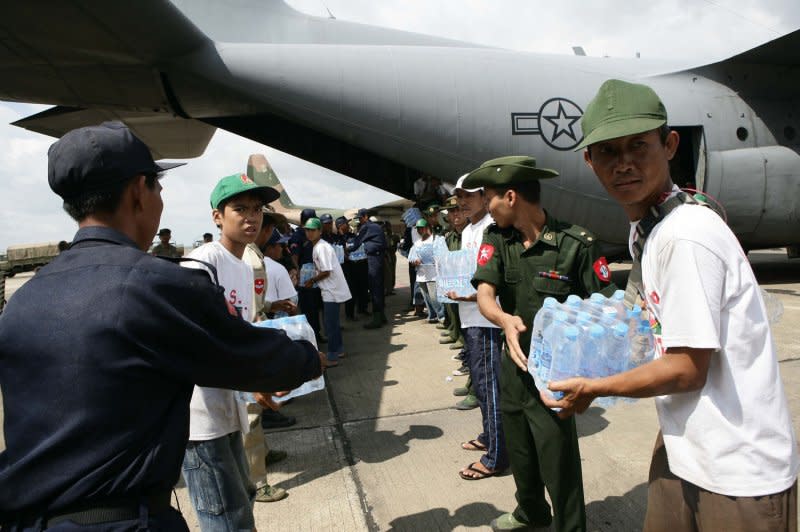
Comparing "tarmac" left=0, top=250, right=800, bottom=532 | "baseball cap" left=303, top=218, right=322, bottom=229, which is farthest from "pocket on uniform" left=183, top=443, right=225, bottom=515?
"baseball cap" left=303, top=218, right=322, bottom=229

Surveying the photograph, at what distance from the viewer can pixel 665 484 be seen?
1.50 meters

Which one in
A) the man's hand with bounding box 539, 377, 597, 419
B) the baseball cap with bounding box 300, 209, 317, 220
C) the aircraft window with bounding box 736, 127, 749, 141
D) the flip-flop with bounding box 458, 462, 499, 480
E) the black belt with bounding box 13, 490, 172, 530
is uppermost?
the aircraft window with bounding box 736, 127, 749, 141

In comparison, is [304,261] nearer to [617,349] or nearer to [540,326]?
[540,326]

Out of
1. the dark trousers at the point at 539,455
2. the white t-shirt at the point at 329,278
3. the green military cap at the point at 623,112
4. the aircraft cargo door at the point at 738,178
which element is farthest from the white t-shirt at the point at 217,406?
the aircraft cargo door at the point at 738,178

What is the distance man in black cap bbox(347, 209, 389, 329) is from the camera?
8758 millimetres

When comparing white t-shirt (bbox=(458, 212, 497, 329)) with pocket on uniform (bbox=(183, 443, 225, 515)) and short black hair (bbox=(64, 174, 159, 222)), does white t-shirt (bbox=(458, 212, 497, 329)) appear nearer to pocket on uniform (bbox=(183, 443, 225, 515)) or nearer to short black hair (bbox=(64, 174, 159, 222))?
pocket on uniform (bbox=(183, 443, 225, 515))

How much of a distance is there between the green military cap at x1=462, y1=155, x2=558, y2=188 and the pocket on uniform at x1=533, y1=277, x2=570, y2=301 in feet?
1.74

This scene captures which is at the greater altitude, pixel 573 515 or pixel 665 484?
pixel 665 484

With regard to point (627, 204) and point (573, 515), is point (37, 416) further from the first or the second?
point (573, 515)

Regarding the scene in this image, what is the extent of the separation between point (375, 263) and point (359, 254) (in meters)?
0.56

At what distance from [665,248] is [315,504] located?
2.64 metres

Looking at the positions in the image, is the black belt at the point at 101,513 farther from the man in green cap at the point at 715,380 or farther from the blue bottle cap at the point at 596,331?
the blue bottle cap at the point at 596,331

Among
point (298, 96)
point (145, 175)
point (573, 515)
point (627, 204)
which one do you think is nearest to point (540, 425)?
point (573, 515)

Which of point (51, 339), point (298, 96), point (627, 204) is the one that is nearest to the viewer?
point (51, 339)
